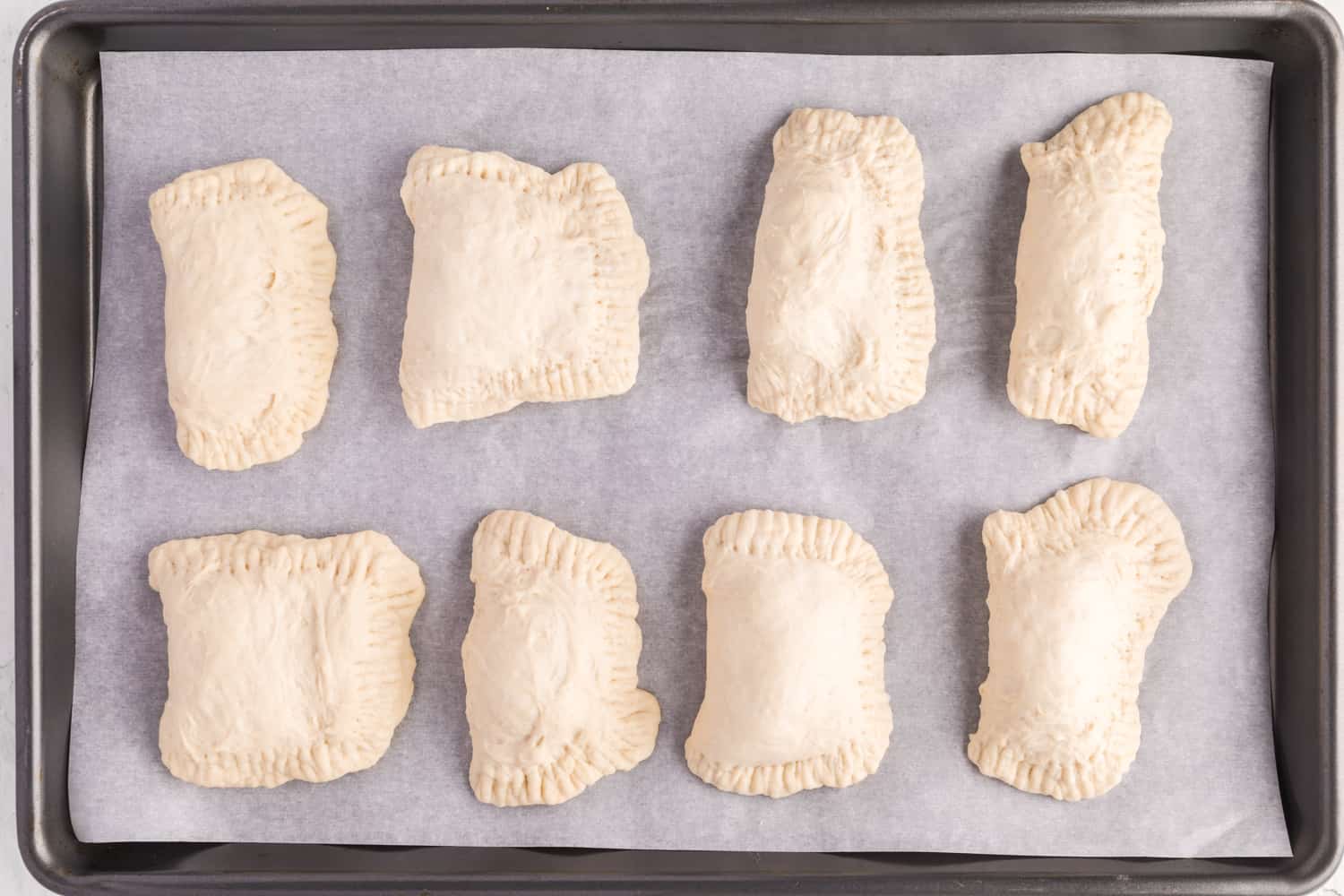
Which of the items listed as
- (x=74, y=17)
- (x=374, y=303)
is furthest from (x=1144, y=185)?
(x=74, y=17)

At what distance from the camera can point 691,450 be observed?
210 cm

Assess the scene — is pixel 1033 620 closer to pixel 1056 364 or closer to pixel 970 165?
pixel 1056 364

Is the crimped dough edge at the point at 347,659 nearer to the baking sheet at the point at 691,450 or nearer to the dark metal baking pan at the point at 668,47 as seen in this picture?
the baking sheet at the point at 691,450

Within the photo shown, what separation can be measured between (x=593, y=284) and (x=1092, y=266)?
2.93ft

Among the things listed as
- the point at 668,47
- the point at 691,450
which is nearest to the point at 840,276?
the point at 691,450

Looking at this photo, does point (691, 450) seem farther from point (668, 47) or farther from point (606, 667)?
point (668, 47)

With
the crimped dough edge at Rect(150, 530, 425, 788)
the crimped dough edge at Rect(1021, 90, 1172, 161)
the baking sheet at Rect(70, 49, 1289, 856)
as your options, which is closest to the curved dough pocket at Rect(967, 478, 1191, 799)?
the baking sheet at Rect(70, 49, 1289, 856)

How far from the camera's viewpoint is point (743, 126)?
2.08 m

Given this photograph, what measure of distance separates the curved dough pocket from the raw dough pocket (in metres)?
0.36

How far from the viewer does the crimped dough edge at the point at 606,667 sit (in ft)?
6.62

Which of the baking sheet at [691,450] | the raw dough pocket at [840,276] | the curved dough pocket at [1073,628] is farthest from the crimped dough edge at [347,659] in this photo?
the curved dough pocket at [1073,628]

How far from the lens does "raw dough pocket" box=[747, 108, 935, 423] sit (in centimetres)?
199

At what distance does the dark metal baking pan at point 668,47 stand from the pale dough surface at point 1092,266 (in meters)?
0.19

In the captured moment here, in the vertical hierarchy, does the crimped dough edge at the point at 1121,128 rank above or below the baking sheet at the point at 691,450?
above
